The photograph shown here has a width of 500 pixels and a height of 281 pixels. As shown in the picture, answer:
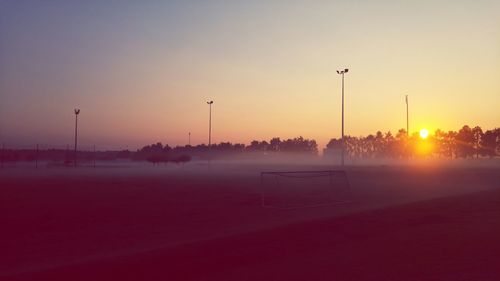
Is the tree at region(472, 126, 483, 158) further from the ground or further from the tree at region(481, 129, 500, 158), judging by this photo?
the ground

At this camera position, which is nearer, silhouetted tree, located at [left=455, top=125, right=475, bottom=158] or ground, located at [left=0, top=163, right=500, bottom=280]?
ground, located at [left=0, top=163, right=500, bottom=280]

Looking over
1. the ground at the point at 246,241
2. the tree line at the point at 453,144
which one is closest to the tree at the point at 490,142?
the tree line at the point at 453,144

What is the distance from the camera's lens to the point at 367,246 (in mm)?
12234

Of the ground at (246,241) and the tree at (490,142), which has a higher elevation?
the tree at (490,142)

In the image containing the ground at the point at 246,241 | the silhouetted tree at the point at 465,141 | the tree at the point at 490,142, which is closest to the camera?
the ground at the point at 246,241

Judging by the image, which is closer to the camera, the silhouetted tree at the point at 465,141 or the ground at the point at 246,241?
the ground at the point at 246,241

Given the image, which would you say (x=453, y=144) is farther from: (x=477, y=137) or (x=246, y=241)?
(x=246, y=241)

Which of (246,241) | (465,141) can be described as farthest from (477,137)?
(246,241)

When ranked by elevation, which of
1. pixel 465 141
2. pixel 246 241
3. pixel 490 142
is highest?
pixel 465 141

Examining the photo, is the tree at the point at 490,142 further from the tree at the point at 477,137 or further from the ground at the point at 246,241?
the ground at the point at 246,241

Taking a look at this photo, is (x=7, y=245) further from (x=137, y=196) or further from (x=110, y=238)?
(x=137, y=196)

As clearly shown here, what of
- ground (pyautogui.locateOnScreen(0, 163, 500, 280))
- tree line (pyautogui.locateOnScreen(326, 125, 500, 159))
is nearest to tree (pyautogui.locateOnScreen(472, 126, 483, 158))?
tree line (pyautogui.locateOnScreen(326, 125, 500, 159))

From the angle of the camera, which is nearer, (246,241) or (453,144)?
(246,241)

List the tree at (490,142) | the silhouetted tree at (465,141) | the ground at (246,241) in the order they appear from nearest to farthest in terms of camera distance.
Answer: the ground at (246,241) → the tree at (490,142) → the silhouetted tree at (465,141)
